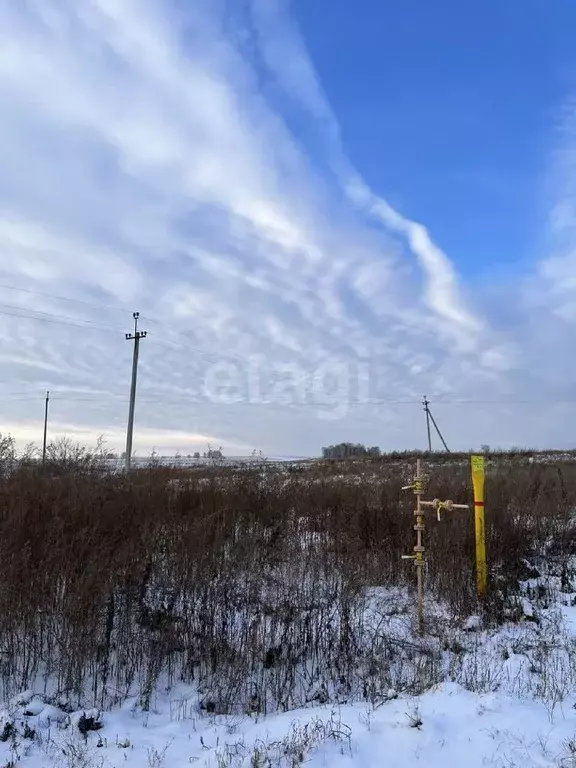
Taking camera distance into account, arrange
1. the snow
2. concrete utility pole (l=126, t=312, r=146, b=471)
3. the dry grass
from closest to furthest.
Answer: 1. the snow
2. the dry grass
3. concrete utility pole (l=126, t=312, r=146, b=471)

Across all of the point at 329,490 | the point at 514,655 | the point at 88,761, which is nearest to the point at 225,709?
the point at 88,761

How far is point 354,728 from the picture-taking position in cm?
375

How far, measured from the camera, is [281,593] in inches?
246

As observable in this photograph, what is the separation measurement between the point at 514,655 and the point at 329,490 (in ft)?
20.7

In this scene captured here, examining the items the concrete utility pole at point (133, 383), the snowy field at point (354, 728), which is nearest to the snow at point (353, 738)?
the snowy field at point (354, 728)

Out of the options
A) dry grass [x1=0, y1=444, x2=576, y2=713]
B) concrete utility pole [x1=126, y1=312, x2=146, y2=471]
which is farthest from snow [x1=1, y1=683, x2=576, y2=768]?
concrete utility pole [x1=126, y1=312, x2=146, y2=471]

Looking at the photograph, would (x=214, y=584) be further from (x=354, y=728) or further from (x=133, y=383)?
(x=133, y=383)

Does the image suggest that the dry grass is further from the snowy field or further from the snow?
the snow

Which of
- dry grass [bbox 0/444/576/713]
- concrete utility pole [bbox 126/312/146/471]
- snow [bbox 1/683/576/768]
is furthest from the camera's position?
concrete utility pole [bbox 126/312/146/471]

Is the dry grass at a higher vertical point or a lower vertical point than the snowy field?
higher

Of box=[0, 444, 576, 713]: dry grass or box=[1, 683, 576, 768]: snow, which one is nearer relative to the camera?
box=[1, 683, 576, 768]: snow

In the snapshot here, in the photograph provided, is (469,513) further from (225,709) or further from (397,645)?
(225,709)

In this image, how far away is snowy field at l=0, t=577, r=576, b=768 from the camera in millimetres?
3426

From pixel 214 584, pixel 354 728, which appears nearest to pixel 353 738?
pixel 354 728
